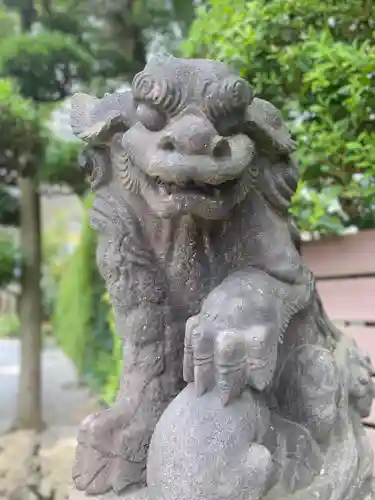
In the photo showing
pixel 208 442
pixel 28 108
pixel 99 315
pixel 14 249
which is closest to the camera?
pixel 208 442

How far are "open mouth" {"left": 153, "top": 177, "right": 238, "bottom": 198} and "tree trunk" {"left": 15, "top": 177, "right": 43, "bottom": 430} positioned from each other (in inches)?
71.3

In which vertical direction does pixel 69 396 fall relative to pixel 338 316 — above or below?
below

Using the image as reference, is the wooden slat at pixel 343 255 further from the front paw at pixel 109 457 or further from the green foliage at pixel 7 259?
the green foliage at pixel 7 259

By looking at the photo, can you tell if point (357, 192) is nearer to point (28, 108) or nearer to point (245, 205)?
point (245, 205)

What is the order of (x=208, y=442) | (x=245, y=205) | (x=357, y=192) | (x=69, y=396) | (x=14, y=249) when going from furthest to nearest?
1. (x=69, y=396)
2. (x=14, y=249)
3. (x=357, y=192)
4. (x=245, y=205)
5. (x=208, y=442)

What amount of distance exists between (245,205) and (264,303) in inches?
4.6

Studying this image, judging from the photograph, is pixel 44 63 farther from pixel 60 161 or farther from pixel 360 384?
pixel 360 384

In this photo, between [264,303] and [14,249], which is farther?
[14,249]

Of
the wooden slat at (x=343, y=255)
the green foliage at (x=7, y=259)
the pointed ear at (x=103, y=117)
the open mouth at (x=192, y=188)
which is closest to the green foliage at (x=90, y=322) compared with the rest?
the green foliage at (x=7, y=259)

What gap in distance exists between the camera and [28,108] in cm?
195

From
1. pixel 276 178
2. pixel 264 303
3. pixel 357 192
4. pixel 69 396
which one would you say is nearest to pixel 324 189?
pixel 357 192

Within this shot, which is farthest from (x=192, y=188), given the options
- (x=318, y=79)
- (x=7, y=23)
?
(x=7, y=23)

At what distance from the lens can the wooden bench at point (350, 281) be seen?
4.35ft

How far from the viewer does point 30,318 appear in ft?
7.77
